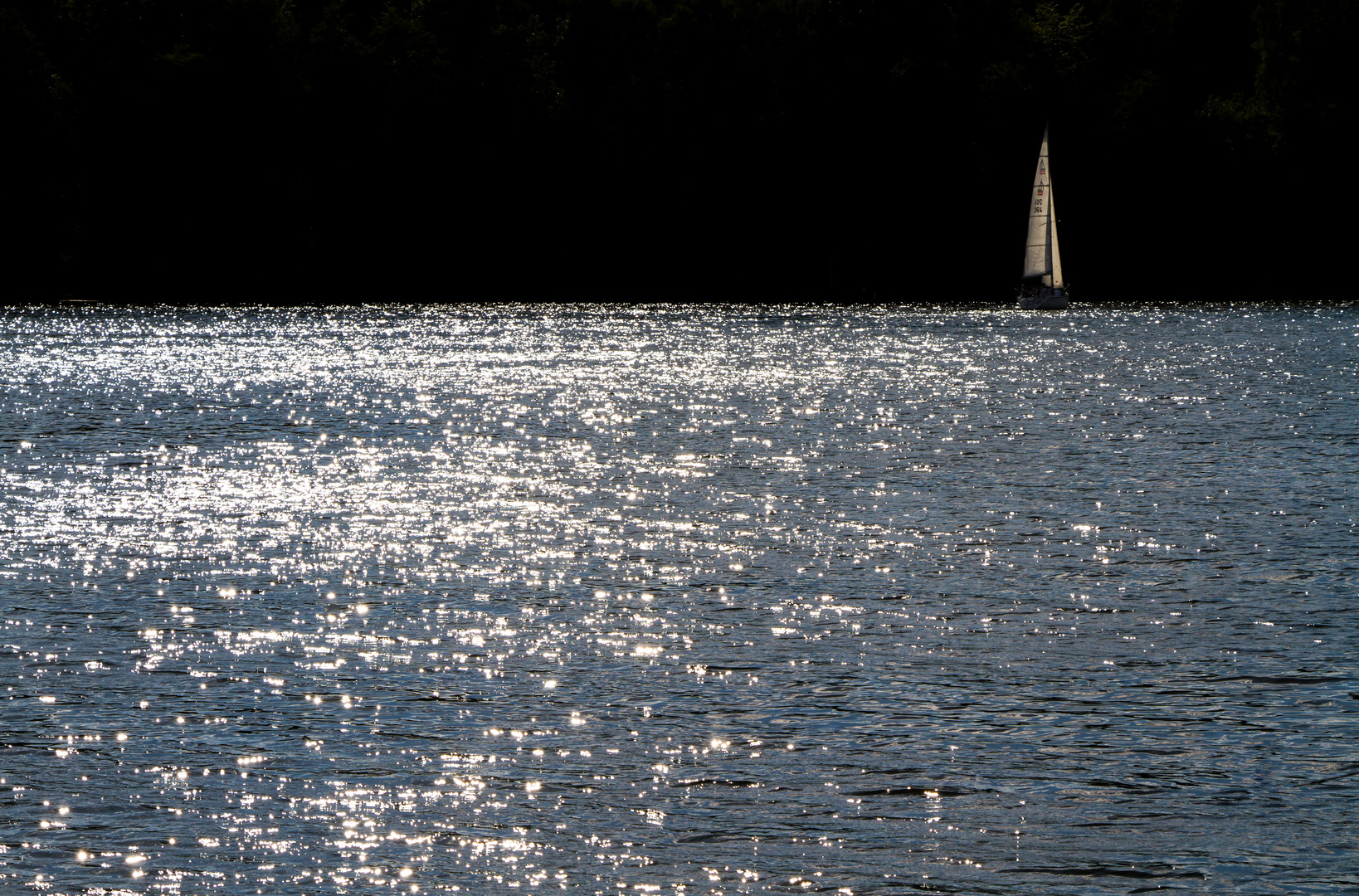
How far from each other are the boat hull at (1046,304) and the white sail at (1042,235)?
63.4 inches

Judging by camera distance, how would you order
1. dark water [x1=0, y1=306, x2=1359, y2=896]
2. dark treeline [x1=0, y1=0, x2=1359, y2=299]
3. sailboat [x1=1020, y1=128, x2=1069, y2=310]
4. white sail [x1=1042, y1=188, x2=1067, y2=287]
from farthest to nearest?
dark treeline [x1=0, y1=0, x2=1359, y2=299]
white sail [x1=1042, y1=188, x2=1067, y2=287]
sailboat [x1=1020, y1=128, x2=1069, y2=310]
dark water [x1=0, y1=306, x2=1359, y2=896]

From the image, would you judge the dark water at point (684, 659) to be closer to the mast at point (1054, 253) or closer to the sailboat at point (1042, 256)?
the sailboat at point (1042, 256)

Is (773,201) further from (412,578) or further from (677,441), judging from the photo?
(412,578)

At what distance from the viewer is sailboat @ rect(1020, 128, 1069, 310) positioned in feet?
411

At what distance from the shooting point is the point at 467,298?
148 metres

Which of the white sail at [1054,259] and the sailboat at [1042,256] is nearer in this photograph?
the sailboat at [1042,256]

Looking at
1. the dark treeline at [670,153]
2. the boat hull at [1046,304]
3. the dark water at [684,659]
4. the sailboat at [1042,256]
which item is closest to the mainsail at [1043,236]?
the sailboat at [1042,256]

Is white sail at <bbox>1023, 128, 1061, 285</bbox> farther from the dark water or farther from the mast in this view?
the dark water

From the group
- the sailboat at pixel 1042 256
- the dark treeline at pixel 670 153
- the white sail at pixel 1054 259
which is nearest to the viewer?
the sailboat at pixel 1042 256

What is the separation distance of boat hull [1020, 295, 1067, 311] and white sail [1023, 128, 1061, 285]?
1610mm

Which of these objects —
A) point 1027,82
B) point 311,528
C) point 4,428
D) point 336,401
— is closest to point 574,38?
point 1027,82

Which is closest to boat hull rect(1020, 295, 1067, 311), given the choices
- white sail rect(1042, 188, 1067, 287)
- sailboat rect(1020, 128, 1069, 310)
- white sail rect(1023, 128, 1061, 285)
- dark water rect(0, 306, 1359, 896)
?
sailboat rect(1020, 128, 1069, 310)

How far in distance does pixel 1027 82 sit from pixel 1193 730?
431 feet

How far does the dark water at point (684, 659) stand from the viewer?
13.7 m
